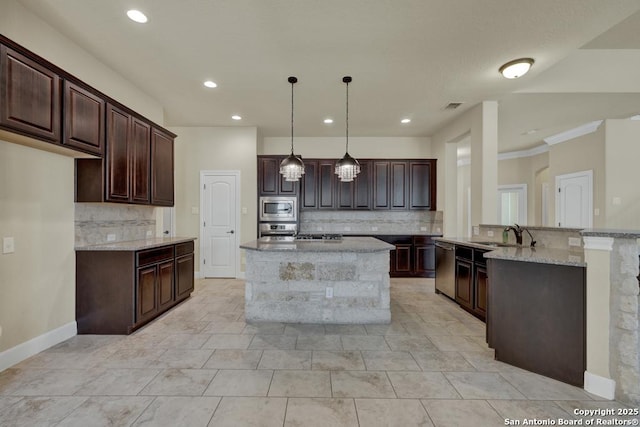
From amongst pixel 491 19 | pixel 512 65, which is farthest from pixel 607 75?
pixel 491 19

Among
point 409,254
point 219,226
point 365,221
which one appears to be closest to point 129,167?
point 219,226

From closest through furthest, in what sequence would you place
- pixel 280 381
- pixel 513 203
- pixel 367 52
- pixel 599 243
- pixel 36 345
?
pixel 599 243, pixel 280 381, pixel 36 345, pixel 367 52, pixel 513 203

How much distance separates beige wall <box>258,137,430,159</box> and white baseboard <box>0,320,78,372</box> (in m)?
4.43

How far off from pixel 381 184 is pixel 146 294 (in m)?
4.54

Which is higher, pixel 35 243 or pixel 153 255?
pixel 35 243

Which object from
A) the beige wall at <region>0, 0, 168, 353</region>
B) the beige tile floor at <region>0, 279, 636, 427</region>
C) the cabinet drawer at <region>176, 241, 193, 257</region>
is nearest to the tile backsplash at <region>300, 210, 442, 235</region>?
the cabinet drawer at <region>176, 241, 193, 257</region>

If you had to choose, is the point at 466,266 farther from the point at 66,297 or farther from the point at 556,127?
A: the point at 66,297

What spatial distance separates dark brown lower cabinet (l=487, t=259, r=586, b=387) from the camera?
6.66ft

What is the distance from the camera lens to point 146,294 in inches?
124

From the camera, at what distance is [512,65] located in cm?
309

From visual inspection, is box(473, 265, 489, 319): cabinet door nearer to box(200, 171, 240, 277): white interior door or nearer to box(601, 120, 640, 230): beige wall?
box(601, 120, 640, 230): beige wall

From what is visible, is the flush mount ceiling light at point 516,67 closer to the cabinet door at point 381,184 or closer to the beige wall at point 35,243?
the cabinet door at point 381,184

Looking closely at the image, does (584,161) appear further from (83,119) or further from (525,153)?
(83,119)

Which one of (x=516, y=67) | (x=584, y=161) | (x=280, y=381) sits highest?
(x=516, y=67)
